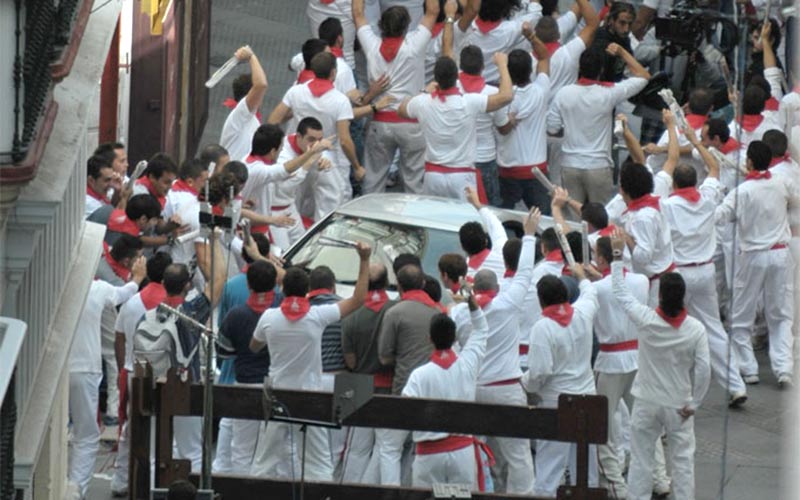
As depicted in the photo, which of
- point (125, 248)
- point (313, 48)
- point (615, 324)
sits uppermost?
point (313, 48)

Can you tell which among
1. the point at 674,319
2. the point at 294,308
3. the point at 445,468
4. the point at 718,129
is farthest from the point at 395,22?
the point at 445,468

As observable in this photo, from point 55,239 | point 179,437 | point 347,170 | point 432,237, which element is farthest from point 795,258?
point 55,239

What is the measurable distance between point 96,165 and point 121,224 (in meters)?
0.53

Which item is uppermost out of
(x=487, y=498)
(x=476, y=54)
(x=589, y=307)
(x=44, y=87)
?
(x=476, y=54)

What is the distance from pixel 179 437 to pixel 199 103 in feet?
28.2

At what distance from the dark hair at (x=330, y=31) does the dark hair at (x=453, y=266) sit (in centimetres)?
453

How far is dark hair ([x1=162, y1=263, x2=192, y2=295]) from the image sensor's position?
14.2 m

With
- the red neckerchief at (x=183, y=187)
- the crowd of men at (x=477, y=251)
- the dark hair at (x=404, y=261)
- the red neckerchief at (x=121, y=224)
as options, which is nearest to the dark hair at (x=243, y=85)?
the crowd of men at (x=477, y=251)

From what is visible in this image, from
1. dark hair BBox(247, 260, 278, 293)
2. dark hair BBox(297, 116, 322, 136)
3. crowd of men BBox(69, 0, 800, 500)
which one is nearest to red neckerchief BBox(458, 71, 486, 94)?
crowd of men BBox(69, 0, 800, 500)

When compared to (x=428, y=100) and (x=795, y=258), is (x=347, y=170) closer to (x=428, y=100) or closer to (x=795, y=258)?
(x=428, y=100)

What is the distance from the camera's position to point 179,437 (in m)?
14.5

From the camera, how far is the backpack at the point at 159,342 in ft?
46.5

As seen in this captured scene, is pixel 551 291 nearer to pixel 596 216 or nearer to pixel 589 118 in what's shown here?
pixel 596 216

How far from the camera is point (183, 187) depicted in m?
16.4
